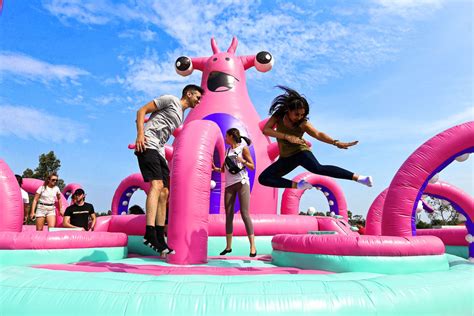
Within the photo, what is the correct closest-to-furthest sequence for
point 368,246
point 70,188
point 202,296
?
point 202,296
point 368,246
point 70,188

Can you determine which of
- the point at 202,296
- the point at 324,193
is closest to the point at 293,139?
the point at 202,296

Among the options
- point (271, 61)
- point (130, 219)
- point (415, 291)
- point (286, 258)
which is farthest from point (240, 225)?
point (271, 61)

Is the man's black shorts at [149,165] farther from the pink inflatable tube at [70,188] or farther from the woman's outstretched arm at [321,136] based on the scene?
the pink inflatable tube at [70,188]

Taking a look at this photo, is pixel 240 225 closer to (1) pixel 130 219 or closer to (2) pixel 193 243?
(2) pixel 193 243

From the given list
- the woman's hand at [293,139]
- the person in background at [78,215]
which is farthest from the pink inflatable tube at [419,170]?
the person in background at [78,215]

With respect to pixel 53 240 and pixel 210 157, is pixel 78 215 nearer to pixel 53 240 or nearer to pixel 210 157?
pixel 53 240

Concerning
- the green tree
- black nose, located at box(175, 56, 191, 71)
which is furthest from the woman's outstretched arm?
the green tree

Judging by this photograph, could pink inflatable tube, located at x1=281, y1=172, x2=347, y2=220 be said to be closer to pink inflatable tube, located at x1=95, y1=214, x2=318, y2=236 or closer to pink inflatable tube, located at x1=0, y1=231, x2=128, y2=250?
pink inflatable tube, located at x1=95, y1=214, x2=318, y2=236

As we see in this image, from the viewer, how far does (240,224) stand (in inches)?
184

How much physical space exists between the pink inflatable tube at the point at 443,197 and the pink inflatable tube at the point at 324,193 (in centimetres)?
223

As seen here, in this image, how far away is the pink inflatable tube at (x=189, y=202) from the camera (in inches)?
140

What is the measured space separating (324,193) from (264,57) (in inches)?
162

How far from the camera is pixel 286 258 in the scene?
360 cm

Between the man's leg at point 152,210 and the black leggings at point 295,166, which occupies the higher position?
the black leggings at point 295,166
